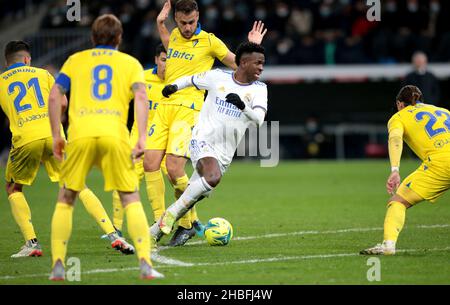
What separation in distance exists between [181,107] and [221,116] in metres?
1.25

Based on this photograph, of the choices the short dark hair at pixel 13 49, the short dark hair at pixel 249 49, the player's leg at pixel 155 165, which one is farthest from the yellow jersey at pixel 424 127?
the short dark hair at pixel 13 49

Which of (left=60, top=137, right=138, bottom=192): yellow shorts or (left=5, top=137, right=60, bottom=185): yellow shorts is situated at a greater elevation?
(left=60, top=137, right=138, bottom=192): yellow shorts

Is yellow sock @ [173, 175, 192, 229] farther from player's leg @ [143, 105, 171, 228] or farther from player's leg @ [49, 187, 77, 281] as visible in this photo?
player's leg @ [49, 187, 77, 281]

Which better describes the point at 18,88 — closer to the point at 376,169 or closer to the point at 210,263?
the point at 210,263

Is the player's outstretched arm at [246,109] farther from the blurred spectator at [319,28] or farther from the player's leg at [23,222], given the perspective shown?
the blurred spectator at [319,28]

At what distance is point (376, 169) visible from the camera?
952 inches

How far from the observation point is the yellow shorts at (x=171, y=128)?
38.1ft

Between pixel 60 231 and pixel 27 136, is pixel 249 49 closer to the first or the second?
pixel 27 136

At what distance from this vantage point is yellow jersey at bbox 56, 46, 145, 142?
27.6 feet

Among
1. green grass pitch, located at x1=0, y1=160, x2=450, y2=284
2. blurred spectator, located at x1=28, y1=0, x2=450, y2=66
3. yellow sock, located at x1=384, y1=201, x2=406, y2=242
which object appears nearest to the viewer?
green grass pitch, located at x1=0, y1=160, x2=450, y2=284

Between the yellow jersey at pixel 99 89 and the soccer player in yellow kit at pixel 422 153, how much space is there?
11.0 feet

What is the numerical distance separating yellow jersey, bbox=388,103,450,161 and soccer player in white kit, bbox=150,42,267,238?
1.65 meters

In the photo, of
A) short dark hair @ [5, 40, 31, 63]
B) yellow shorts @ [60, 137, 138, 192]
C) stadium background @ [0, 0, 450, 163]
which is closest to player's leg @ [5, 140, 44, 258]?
short dark hair @ [5, 40, 31, 63]
